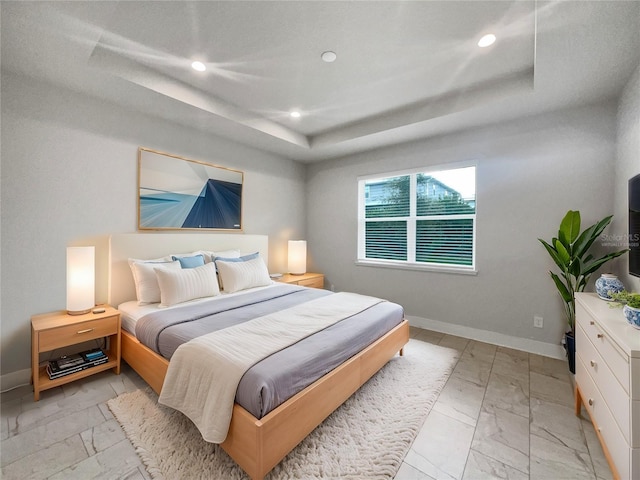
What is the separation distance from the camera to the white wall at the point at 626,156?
2.01 meters

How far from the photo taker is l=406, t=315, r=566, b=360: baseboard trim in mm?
2781

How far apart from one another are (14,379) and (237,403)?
221cm

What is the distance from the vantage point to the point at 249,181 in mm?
3957

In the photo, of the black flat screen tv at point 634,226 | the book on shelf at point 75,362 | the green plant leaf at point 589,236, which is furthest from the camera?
the green plant leaf at point 589,236

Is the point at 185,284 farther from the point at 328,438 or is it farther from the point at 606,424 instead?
the point at 606,424

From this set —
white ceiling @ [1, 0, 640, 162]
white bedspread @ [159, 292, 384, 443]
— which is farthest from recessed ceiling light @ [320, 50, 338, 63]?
white bedspread @ [159, 292, 384, 443]

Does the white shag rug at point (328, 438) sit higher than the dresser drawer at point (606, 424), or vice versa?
the dresser drawer at point (606, 424)

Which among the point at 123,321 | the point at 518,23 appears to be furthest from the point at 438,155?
the point at 123,321

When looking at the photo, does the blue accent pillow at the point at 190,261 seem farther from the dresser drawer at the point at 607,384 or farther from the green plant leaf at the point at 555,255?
the green plant leaf at the point at 555,255

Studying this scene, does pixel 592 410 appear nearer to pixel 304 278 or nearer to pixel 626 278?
pixel 626 278

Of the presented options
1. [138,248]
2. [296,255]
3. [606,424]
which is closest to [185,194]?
[138,248]

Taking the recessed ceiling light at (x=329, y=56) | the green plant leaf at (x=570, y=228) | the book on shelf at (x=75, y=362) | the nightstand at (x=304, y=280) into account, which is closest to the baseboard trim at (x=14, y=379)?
the book on shelf at (x=75, y=362)

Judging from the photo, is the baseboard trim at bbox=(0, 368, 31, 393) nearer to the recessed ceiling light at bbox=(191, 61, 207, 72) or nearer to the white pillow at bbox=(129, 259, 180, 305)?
the white pillow at bbox=(129, 259, 180, 305)

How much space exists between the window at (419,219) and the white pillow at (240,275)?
1.72m
